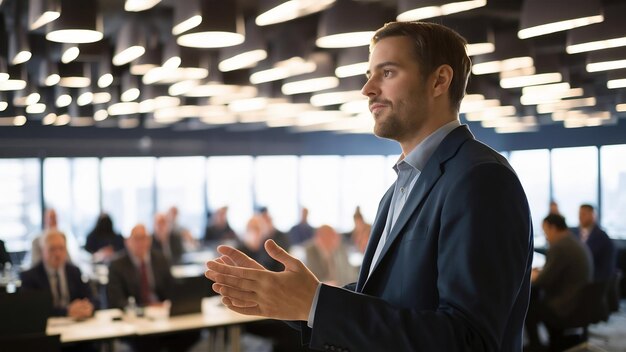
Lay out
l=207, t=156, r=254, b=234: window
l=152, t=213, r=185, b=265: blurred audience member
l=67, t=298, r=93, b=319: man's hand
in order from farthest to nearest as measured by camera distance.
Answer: l=207, t=156, r=254, b=234: window, l=152, t=213, r=185, b=265: blurred audience member, l=67, t=298, r=93, b=319: man's hand

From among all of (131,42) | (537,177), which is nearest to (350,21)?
(131,42)

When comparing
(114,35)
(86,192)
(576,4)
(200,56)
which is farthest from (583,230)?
(86,192)

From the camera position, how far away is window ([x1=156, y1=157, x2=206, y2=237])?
50.2 ft

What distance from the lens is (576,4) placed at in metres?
5.10

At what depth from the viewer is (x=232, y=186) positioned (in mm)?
16094

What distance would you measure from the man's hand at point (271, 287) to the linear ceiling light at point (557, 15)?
14.4 feet

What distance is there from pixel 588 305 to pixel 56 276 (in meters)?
4.97

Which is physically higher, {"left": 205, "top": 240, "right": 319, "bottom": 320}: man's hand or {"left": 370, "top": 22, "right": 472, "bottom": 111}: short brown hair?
{"left": 370, "top": 22, "right": 472, "bottom": 111}: short brown hair

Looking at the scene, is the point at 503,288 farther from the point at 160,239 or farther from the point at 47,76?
the point at 160,239

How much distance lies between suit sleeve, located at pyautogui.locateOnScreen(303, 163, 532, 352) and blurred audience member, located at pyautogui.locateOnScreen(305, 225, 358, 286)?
6383mm

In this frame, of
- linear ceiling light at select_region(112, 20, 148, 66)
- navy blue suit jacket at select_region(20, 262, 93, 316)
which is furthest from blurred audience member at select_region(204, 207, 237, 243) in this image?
navy blue suit jacket at select_region(20, 262, 93, 316)

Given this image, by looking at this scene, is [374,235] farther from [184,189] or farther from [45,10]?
[184,189]

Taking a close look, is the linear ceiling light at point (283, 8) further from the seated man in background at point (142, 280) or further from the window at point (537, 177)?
the window at point (537, 177)

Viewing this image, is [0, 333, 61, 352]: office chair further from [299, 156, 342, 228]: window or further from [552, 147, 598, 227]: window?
[299, 156, 342, 228]: window
